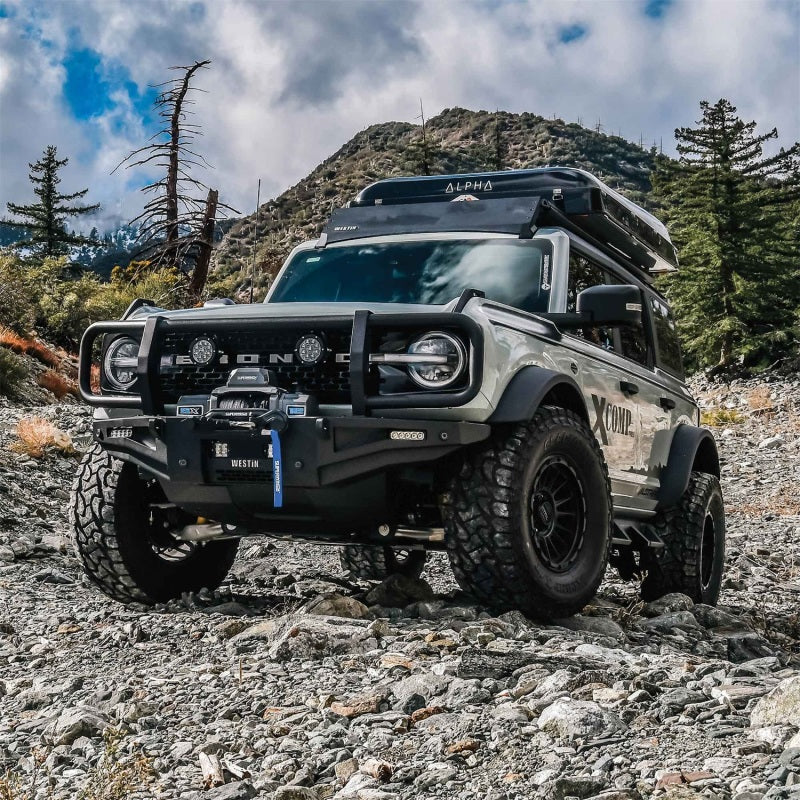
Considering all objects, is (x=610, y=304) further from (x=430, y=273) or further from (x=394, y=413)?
(x=394, y=413)

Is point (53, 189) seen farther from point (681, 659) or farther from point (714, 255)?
point (681, 659)

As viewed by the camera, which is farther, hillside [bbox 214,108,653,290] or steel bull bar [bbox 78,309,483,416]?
hillside [bbox 214,108,653,290]

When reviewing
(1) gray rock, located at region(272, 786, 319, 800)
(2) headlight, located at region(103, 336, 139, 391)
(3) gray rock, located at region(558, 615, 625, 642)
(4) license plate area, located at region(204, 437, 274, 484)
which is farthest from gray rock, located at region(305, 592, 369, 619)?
(1) gray rock, located at region(272, 786, 319, 800)

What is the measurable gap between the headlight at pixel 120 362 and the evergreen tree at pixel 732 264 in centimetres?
2876

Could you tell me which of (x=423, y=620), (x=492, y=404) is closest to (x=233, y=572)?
(x=423, y=620)

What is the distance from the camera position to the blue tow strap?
4508 millimetres

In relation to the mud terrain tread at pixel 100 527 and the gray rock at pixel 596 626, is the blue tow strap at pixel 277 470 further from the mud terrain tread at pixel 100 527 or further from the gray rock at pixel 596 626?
the gray rock at pixel 596 626

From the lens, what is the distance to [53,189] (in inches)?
2308

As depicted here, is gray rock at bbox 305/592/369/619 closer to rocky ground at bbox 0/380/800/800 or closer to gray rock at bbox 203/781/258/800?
rocky ground at bbox 0/380/800/800

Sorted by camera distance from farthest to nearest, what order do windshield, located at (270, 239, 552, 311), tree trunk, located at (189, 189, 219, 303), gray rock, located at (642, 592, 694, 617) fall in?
tree trunk, located at (189, 189, 219, 303) → gray rock, located at (642, 592, 694, 617) → windshield, located at (270, 239, 552, 311)

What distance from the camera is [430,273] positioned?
5.99 meters

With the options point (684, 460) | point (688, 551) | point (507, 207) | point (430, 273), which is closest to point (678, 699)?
point (430, 273)

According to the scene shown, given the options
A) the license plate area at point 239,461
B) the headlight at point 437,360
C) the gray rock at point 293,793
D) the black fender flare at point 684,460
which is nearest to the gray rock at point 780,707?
the gray rock at point 293,793

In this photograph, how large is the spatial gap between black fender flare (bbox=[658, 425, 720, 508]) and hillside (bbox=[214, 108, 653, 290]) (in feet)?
180
